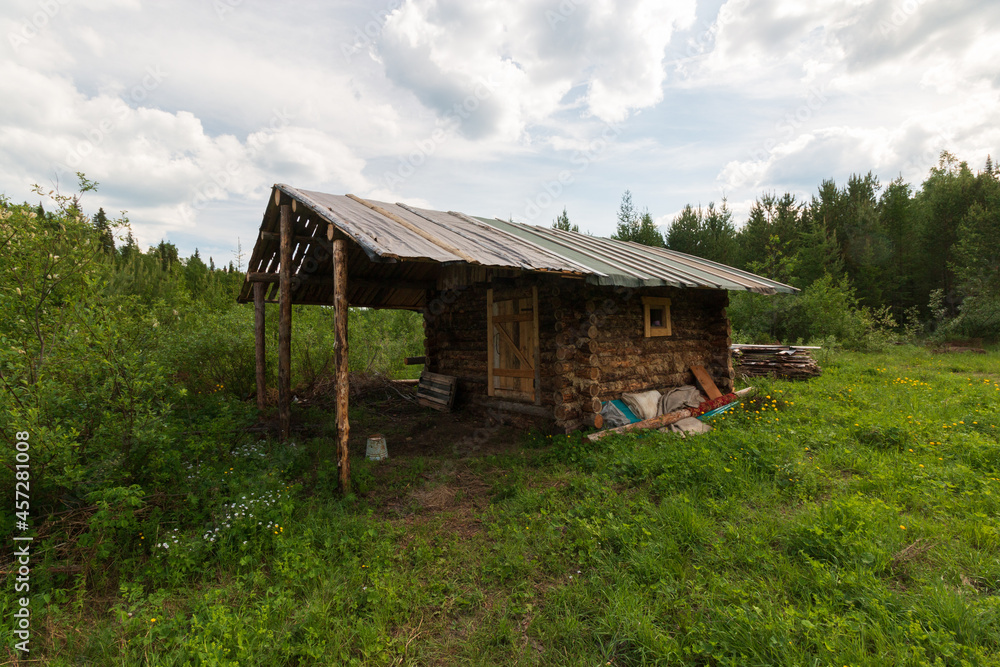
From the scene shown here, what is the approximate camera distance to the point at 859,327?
1794cm

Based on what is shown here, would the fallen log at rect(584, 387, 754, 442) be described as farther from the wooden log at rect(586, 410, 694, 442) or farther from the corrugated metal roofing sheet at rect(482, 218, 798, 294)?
the corrugated metal roofing sheet at rect(482, 218, 798, 294)

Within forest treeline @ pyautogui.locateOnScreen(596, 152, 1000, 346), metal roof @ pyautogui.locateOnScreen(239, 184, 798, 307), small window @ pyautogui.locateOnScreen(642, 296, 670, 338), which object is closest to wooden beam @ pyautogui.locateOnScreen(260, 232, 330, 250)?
metal roof @ pyautogui.locateOnScreen(239, 184, 798, 307)

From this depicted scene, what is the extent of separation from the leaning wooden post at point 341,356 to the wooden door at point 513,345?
333 centimetres

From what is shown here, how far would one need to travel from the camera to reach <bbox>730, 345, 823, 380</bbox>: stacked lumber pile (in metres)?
11.3

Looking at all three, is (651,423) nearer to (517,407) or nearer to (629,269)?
(517,407)

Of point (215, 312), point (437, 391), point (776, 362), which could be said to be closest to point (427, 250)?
point (437, 391)

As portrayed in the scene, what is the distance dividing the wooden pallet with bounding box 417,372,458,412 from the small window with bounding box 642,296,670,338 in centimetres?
409

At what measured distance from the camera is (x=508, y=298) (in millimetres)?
8227

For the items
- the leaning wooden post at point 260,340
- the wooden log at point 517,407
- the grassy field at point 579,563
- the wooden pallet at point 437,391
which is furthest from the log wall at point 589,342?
the leaning wooden post at point 260,340

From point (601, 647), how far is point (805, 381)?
10.6 meters

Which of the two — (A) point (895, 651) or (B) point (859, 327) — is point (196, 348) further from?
(B) point (859, 327)

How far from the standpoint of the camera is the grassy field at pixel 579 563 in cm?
289

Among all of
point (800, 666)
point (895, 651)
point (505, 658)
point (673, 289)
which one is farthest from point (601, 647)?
point (673, 289)

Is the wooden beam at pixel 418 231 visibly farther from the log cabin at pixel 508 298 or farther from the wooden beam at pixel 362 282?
the wooden beam at pixel 362 282
